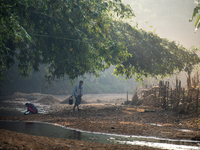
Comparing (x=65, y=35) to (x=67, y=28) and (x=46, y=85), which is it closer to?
(x=67, y=28)

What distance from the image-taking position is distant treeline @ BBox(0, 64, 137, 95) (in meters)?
26.5

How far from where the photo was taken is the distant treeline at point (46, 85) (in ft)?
87.0

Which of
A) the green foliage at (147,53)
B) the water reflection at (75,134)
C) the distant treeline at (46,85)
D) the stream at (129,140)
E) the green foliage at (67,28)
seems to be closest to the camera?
the stream at (129,140)

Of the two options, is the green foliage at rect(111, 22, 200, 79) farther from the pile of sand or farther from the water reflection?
the water reflection

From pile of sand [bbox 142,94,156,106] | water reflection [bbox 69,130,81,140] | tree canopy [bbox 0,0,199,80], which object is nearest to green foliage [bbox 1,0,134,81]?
tree canopy [bbox 0,0,199,80]

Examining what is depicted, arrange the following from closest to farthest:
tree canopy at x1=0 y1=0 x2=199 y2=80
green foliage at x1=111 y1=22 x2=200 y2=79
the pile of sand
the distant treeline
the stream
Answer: the stream
tree canopy at x1=0 y1=0 x2=199 y2=80
the pile of sand
green foliage at x1=111 y1=22 x2=200 y2=79
the distant treeline

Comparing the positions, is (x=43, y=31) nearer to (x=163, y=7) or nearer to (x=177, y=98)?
(x=177, y=98)

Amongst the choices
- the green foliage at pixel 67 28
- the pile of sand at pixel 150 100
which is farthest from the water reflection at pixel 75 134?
the pile of sand at pixel 150 100

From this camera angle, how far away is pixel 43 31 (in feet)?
32.6

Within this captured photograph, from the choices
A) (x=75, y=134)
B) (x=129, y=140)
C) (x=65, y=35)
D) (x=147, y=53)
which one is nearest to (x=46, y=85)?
(x=147, y=53)

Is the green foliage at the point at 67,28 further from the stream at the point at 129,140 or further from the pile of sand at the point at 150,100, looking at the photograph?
the pile of sand at the point at 150,100

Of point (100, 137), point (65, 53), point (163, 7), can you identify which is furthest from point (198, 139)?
point (163, 7)

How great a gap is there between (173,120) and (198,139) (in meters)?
3.60

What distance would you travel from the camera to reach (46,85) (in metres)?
33.9
